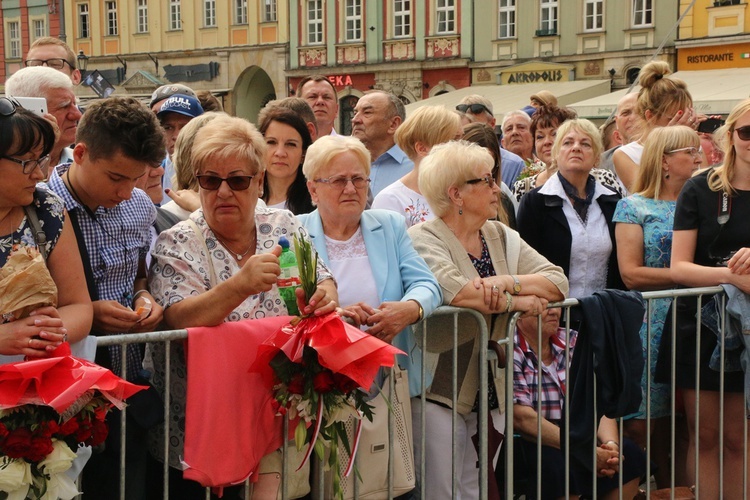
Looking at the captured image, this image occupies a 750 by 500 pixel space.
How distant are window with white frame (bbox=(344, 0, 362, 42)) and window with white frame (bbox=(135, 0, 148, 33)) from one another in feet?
34.1

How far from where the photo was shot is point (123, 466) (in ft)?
11.9

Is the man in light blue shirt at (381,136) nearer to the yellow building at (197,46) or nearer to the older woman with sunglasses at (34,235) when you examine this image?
the older woman with sunglasses at (34,235)

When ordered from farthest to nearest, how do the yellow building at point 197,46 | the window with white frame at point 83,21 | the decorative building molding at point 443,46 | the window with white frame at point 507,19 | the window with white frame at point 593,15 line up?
the window with white frame at point 83,21
the yellow building at point 197,46
the decorative building molding at point 443,46
the window with white frame at point 507,19
the window with white frame at point 593,15

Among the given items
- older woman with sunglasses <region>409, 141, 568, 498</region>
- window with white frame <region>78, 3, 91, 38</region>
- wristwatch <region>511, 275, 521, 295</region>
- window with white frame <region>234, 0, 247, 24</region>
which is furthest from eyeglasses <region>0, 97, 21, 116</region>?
window with white frame <region>78, 3, 91, 38</region>

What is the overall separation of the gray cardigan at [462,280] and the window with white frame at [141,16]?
4208 centimetres

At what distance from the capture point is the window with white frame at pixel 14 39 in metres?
48.5

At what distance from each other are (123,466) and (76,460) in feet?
0.88

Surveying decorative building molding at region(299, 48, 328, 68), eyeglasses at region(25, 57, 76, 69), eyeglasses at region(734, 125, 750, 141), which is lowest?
eyeglasses at region(734, 125, 750, 141)

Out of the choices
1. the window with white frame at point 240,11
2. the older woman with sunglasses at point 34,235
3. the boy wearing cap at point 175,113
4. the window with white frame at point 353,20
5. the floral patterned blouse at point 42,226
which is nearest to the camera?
the older woman with sunglasses at point 34,235

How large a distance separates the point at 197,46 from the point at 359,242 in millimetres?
39996

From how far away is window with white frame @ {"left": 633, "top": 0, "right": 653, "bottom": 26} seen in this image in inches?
1248

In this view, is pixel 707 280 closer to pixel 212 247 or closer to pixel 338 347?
pixel 338 347

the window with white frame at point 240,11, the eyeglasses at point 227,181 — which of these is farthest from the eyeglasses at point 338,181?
the window with white frame at point 240,11

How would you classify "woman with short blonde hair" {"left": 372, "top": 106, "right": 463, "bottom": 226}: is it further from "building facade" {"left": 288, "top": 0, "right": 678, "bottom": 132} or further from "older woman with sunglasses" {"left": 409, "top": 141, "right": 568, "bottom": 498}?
"building facade" {"left": 288, "top": 0, "right": 678, "bottom": 132}
